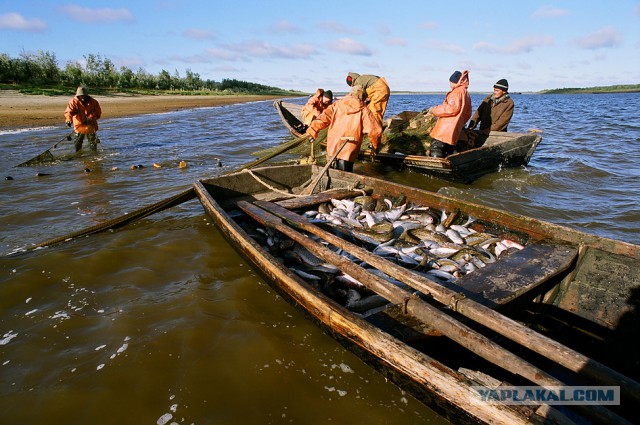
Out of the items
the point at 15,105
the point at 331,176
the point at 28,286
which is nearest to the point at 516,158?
the point at 331,176

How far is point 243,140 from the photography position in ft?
57.5

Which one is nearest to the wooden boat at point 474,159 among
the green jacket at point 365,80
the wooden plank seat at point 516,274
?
the green jacket at point 365,80

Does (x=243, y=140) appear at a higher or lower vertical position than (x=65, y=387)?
higher

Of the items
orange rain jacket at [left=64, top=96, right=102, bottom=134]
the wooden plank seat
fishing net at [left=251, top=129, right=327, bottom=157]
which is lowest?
the wooden plank seat

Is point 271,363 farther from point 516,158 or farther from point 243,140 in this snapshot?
point 243,140

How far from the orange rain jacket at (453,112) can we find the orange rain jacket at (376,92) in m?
1.34

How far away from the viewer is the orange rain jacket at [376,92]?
8.80 meters

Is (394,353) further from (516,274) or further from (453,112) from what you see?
(453,112)

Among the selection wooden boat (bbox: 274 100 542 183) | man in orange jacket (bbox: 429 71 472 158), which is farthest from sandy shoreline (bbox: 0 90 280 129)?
man in orange jacket (bbox: 429 71 472 158)

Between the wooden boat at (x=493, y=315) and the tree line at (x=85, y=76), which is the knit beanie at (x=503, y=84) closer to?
the wooden boat at (x=493, y=315)

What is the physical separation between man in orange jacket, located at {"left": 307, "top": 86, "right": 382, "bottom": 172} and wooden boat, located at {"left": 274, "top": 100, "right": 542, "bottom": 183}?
1.67m

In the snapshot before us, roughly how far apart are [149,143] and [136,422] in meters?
15.7

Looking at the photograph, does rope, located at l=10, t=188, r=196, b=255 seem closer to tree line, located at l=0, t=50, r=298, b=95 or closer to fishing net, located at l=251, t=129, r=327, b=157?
fishing net, located at l=251, t=129, r=327, b=157

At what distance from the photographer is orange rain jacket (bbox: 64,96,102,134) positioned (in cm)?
1270
